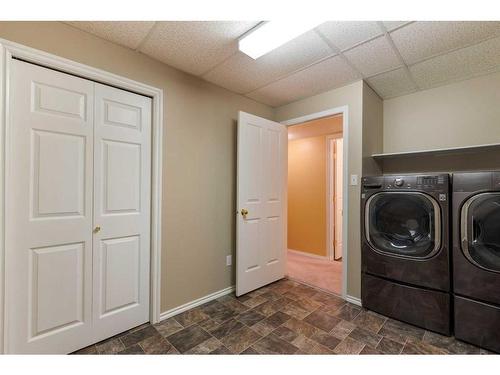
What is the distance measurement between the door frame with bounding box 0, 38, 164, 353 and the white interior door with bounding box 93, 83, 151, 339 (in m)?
0.05

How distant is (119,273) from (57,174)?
33.6 inches

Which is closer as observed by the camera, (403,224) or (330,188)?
(403,224)

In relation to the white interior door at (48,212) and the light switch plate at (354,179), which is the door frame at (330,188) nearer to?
the light switch plate at (354,179)

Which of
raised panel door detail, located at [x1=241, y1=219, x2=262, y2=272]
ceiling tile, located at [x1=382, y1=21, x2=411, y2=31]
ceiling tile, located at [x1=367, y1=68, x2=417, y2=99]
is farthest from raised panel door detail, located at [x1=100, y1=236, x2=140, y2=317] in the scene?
ceiling tile, located at [x1=367, y1=68, x2=417, y2=99]

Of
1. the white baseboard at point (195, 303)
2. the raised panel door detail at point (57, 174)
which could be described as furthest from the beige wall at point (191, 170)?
the raised panel door detail at point (57, 174)

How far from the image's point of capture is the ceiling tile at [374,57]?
168 cm

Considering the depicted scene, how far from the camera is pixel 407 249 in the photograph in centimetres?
192

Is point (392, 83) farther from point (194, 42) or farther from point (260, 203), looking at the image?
point (194, 42)

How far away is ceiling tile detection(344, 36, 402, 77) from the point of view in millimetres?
1683

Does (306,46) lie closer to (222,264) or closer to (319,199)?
(222,264)

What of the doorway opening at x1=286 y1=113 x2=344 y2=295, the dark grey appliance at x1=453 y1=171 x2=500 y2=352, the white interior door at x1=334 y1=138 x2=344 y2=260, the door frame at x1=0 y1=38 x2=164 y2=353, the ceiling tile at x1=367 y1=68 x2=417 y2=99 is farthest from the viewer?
the white interior door at x1=334 y1=138 x2=344 y2=260

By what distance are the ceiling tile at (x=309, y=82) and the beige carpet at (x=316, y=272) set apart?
2.24 metres

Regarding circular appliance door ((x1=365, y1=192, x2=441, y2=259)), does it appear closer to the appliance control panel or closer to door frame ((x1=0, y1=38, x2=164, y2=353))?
the appliance control panel

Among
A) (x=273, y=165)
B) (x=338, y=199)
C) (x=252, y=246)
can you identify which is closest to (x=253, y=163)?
(x=273, y=165)
